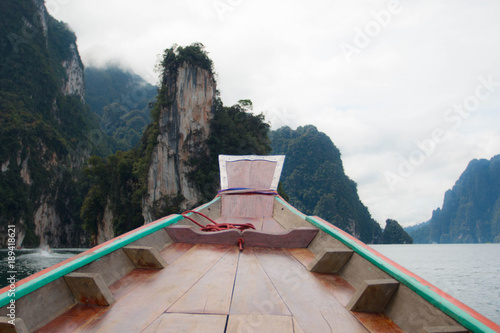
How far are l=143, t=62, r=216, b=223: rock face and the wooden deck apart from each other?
20962 millimetres

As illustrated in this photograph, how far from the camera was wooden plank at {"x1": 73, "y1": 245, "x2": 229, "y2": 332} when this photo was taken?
1.10 meters

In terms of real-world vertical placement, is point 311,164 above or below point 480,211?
above

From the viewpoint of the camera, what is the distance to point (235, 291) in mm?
1345

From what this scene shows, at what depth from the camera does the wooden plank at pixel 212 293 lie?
46.2 inches

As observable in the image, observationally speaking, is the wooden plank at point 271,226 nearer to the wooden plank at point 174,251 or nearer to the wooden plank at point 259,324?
the wooden plank at point 174,251

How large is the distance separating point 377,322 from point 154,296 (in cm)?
91

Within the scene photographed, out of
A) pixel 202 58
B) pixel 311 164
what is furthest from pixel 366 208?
pixel 202 58

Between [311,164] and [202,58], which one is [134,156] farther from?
[311,164]

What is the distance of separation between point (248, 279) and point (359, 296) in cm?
53

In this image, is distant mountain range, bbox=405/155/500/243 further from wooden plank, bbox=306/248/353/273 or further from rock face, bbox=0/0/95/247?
wooden plank, bbox=306/248/353/273

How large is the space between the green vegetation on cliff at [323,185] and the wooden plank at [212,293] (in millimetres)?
46921

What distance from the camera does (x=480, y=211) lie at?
2542 inches

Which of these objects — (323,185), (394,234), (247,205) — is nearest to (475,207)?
(394,234)

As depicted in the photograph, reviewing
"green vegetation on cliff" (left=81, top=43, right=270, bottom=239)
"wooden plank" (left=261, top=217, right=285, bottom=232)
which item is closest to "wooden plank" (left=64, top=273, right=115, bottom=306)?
"wooden plank" (left=261, top=217, right=285, bottom=232)
